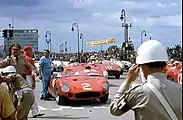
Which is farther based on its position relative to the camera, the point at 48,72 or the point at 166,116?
the point at 48,72

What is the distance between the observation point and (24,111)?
8648 mm

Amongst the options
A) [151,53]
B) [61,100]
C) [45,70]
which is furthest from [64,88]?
[151,53]

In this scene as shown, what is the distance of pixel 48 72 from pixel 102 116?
457 cm

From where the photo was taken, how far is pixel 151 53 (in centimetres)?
355

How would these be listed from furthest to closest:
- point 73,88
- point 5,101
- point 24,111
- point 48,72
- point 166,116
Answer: point 48,72
point 73,88
point 24,111
point 5,101
point 166,116

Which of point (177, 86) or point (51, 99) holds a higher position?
point (177, 86)

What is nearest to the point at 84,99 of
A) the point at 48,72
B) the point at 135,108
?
the point at 48,72

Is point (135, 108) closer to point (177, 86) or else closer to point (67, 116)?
point (177, 86)

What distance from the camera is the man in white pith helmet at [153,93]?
3490 mm

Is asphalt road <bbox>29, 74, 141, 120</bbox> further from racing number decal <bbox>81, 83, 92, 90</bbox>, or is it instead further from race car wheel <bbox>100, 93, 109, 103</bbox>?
racing number decal <bbox>81, 83, 92, 90</bbox>

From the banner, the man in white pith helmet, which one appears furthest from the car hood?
the banner

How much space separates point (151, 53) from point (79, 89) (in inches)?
438

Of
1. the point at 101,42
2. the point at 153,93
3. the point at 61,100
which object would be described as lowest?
the point at 61,100

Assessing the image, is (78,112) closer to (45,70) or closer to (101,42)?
(45,70)
